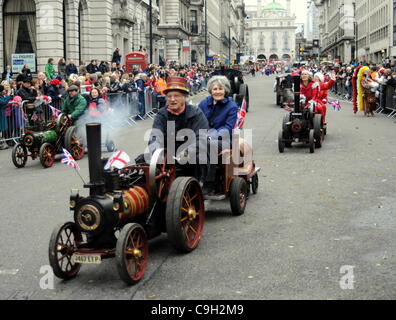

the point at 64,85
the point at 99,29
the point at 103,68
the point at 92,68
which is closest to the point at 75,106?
the point at 64,85

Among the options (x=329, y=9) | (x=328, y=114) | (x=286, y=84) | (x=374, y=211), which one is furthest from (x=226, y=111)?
(x=329, y=9)

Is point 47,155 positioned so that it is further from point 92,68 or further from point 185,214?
point 92,68

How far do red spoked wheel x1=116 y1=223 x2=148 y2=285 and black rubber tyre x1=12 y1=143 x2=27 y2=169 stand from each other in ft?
26.1

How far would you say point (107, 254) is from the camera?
5.29 m

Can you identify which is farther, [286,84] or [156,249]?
[286,84]

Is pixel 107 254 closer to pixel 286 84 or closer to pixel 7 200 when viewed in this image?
pixel 7 200

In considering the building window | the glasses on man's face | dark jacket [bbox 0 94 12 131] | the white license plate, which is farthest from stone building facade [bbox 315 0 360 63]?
the white license plate

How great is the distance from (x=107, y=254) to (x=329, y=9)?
143003 millimetres

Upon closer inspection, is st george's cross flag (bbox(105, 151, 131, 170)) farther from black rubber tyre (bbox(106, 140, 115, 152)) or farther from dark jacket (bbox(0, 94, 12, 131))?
dark jacket (bbox(0, 94, 12, 131))

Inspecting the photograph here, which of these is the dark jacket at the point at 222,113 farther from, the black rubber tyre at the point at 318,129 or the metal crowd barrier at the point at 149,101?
the metal crowd barrier at the point at 149,101

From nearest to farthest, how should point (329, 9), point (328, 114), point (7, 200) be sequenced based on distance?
1. point (7, 200)
2. point (328, 114)
3. point (329, 9)

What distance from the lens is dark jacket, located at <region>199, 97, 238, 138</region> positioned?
802 cm

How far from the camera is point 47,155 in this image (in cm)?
1278

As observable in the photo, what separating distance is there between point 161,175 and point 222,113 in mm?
2287
